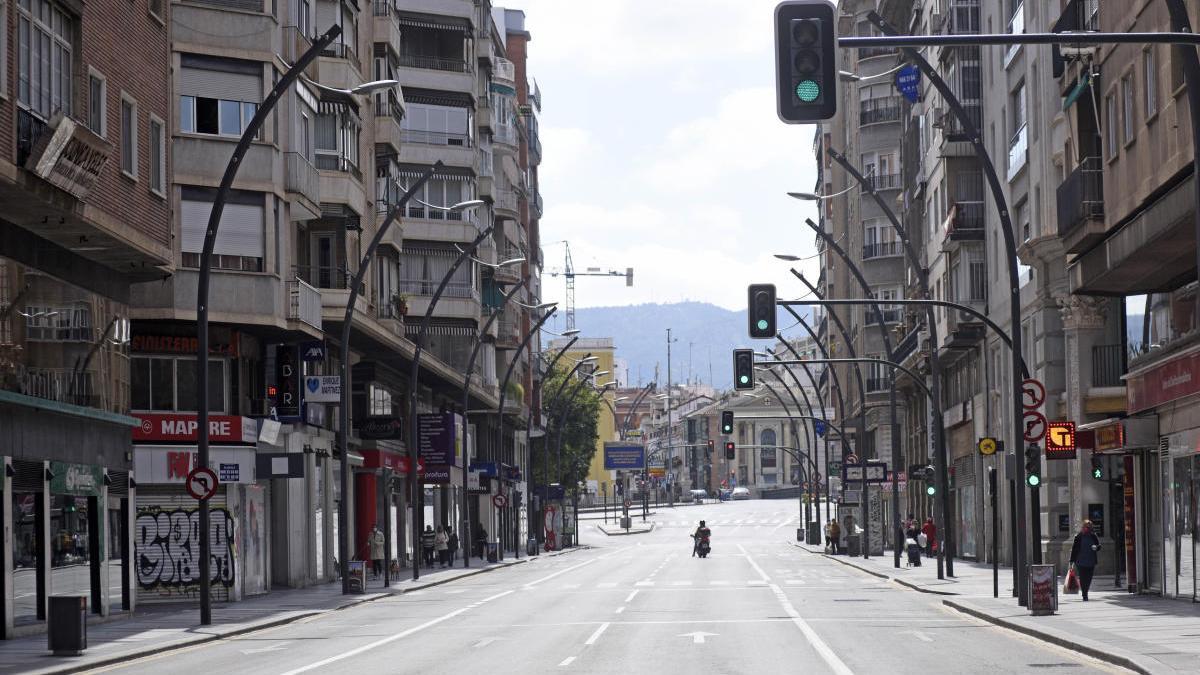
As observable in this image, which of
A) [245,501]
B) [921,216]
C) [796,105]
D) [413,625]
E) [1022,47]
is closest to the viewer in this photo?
[796,105]

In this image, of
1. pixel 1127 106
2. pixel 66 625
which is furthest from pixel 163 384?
pixel 1127 106

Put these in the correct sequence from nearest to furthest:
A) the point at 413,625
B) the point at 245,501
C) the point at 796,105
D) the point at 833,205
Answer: the point at 796,105 < the point at 413,625 < the point at 245,501 < the point at 833,205

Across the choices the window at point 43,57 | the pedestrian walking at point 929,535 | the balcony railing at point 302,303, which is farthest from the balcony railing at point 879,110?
the window at point 43,57

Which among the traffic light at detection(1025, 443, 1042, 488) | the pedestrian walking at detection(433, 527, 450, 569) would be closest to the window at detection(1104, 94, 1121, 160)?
the traffic light at detection(1025, 443, 1042, 488)

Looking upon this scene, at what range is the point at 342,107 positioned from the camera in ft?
161

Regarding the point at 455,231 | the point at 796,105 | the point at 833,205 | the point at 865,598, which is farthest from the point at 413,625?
the point at 833,205

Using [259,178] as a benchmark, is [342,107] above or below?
above

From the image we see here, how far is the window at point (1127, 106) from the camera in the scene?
3130 cm

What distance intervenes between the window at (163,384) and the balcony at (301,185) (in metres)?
4.59

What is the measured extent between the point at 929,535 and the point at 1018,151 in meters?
20.5

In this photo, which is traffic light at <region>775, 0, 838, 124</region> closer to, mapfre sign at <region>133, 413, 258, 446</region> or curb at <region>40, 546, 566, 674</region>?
curb at <region>40, 546, 566, 674</region>

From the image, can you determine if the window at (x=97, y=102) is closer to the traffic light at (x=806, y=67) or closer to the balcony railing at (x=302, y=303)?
the balcony railing at (x=302, y=303)

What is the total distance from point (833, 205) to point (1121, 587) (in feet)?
277

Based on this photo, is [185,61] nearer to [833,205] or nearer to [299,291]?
[299,291]
